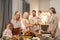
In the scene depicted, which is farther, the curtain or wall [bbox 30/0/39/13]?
the curtain

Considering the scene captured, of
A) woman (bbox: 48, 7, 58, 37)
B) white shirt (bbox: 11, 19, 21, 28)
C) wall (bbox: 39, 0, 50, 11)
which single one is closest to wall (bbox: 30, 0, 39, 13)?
wall (bbox: 39, 0, 50, 11)

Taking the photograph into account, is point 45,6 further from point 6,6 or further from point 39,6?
point 6,6

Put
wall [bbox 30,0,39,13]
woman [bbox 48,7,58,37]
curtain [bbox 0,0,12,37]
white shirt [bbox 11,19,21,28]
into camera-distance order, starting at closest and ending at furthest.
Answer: white shirt [bbox 11,19,21,28]
woman [bbox 48,7,58,37]
wall [bbox 30,0,39,13]
curtain [bbox 0,0,12,37]

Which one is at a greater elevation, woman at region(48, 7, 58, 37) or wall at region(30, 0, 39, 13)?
wall at region(30, 0, 39, 13)

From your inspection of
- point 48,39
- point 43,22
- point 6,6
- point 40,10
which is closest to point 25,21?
point 43,22

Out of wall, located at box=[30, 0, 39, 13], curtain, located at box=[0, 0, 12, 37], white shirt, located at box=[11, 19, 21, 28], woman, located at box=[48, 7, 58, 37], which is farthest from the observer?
curtain, located at box=[0, 0, 12, 37]

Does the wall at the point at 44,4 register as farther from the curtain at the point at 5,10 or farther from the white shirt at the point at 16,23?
the white shirt at the point at 16,23

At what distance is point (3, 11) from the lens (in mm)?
5387

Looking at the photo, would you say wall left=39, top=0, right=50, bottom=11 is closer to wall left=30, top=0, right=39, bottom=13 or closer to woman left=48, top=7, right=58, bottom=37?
wall left=30, top=0, right=39, bottom=13

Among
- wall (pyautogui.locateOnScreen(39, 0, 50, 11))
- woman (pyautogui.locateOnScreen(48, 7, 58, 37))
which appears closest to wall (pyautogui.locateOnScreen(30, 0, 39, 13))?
wall (pyautogui.locateOnScreen(39, 0, 50, 11))

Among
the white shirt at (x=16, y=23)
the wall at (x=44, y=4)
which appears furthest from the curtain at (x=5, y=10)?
the white shirt at (x=16, y=23)

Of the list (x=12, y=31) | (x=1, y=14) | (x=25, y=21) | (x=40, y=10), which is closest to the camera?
(x=12, y=31)

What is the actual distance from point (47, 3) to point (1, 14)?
143 centimetres

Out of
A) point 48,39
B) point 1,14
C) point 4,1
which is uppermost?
point 4,1
